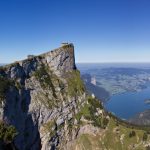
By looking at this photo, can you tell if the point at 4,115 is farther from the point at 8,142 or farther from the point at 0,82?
the point at 8,142

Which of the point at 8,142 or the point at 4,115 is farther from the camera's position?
the point at 4,115

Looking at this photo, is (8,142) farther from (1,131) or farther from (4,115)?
(4,115)

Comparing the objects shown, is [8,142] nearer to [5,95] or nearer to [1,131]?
[1,131]

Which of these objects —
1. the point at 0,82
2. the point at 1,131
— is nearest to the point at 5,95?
the point at 0,82

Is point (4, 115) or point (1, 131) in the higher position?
point (1, 131)

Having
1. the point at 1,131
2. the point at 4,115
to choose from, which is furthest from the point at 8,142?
the point at 4,115

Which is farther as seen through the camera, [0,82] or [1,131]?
[0,82]

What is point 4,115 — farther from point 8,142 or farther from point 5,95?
point 8,142

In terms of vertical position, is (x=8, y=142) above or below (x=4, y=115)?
above

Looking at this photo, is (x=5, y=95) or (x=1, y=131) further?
(x=5, y=95)
